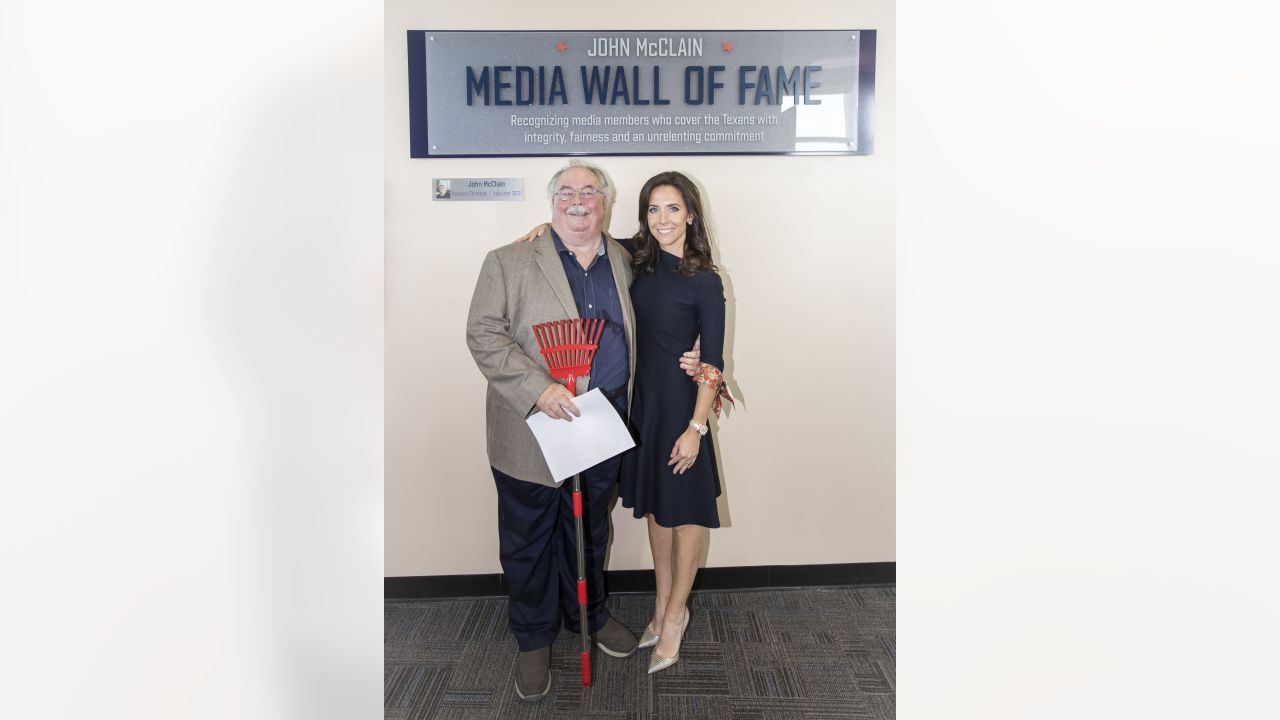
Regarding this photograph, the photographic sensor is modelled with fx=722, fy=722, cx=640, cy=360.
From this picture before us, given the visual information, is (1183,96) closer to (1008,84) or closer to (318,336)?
(1008,84)

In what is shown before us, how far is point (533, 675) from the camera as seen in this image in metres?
2.20

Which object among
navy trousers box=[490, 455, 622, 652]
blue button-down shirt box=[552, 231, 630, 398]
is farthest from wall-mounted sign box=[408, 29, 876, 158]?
navy trousers box=[490, 455, 622, 652]

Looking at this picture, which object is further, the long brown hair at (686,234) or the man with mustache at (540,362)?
the long brown hair at (686,234)

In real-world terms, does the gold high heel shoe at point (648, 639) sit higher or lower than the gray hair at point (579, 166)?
lower

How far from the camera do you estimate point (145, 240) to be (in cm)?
21

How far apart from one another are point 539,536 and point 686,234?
3.54ft

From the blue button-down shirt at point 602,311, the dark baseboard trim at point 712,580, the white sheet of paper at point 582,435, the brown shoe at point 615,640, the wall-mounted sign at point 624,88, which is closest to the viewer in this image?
the white sheet of paper at point 582,435

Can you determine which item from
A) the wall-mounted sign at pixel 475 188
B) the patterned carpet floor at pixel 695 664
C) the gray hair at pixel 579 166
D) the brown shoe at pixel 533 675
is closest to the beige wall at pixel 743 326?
the wall-mounted sign at pixel 475 188

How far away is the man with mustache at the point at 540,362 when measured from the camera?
7.06 ft

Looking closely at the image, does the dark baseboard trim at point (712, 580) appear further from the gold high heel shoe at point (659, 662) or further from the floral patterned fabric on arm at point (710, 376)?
the floral patterned fabric on arm at point (710, 376)

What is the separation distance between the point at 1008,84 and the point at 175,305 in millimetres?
311

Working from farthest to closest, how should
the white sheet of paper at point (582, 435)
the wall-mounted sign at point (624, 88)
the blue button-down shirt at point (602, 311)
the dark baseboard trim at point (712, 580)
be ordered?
the dark baseboard trim at point (712, 580) < the wall-mounted sign at point (624, 88) < the blue button-down shirt at point (602, 311) < the white sheet of paper at point (582, 435)

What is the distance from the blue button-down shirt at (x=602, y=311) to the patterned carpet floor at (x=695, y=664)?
Result: 0.93 m

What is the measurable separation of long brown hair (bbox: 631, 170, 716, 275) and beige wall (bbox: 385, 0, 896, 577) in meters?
0.30
